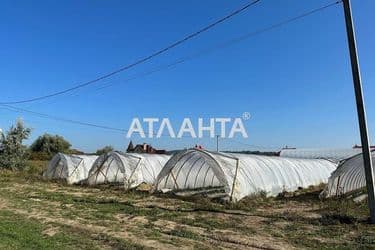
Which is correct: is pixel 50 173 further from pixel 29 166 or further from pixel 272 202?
pixel 272 202

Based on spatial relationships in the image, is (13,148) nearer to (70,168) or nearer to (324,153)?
(70,168)

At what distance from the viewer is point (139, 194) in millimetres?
20156

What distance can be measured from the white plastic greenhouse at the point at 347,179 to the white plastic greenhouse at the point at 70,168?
56.3ft

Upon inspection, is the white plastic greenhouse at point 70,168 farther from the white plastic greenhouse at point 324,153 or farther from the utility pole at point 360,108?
the white plastic greenhouse at point 324,153

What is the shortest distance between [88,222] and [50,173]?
789 inches

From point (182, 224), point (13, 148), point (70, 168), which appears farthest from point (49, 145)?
point (182, 224)

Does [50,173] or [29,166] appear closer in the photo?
[50,173]

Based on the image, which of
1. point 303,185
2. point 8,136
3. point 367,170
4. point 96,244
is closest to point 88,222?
point 96,244

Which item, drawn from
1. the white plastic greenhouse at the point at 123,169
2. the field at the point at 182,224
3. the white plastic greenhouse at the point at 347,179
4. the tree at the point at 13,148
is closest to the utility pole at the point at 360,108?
the field at the point at 182,224

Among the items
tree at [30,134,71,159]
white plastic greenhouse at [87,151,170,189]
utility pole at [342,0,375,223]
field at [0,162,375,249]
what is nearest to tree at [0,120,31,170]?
white plastic greenhouse at [87,151,170,189]

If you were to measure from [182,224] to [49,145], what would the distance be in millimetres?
57585

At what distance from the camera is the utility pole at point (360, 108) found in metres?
11.3

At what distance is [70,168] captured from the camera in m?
29.0

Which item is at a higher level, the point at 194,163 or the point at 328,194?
the point at 194,163
